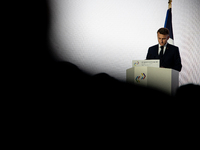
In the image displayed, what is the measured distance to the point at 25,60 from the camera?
4.05 feet

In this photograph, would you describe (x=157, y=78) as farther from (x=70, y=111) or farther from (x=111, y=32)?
(x=111, y=32)

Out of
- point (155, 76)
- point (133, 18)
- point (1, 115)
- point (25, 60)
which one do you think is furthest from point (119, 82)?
point (1, 115)

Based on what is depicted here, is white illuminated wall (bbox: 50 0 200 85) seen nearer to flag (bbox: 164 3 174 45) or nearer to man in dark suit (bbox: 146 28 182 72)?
flag (bbox: 164 3 174 45)

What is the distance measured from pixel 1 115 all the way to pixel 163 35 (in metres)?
1.66

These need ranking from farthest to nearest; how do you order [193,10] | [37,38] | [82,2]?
[193,10], [82,2], [37,38]

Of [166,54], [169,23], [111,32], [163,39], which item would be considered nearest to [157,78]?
[166,54]

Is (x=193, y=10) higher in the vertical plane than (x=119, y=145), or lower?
higher

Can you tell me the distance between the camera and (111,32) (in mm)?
1608

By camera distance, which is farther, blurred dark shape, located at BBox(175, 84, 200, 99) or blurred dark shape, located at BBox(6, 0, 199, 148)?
blurred dark shape, located at BBox(175, 84, 200, 99)

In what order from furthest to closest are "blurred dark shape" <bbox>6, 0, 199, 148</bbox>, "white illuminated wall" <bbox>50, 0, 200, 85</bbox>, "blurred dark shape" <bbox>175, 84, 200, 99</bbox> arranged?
"white illuminated wall" <bbox>50, 0, 200, 85</bbox>
"blurred dark shape" <bbox>175, 84, 200, 99</bbox>
"blurred dark shape" <bbox>6, 0, 199, 148</bbox>

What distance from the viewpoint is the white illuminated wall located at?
1562mm

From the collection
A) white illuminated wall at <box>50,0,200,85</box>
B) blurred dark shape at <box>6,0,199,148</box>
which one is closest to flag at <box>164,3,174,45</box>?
white illuminated wall at <box>50,0,200,85</box>

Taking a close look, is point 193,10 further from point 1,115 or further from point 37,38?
point 1,115

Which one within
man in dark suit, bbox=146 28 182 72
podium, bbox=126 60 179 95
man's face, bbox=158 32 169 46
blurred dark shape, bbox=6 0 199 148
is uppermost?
man's face, bbox=158 32 169 46
